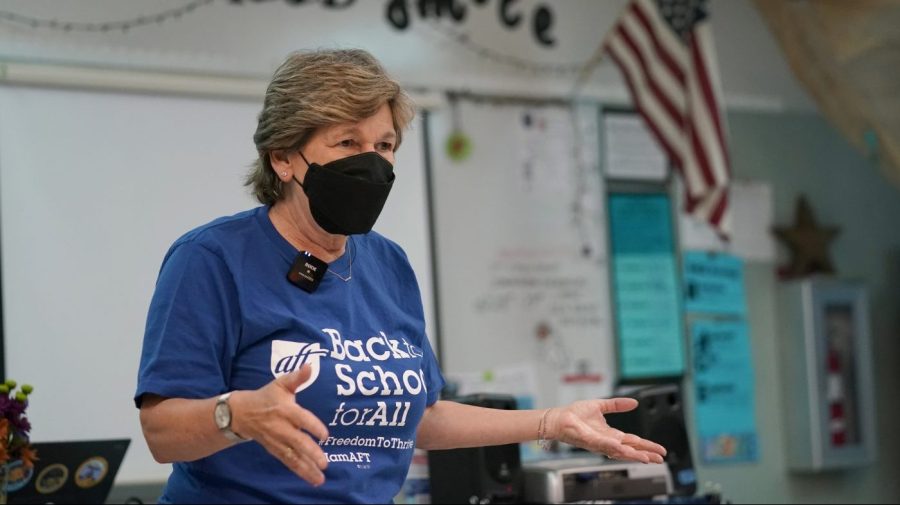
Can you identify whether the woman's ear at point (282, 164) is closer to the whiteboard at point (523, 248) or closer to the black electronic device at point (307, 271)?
the black electronic device at point (307, 271)

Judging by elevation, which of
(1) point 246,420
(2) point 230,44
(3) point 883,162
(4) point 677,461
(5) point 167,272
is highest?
(2) point 230,44

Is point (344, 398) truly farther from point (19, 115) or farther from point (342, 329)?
point (19, 115)

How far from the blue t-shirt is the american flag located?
2.65 m

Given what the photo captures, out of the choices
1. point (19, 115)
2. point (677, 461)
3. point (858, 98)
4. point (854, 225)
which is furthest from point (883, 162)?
point (19, 115)

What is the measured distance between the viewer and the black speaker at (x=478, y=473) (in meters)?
2.90

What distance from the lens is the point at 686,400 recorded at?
4602mm

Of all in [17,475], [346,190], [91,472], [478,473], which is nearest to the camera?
[346,190]

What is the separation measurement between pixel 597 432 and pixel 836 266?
361 cm

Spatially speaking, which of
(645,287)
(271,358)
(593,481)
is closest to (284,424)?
(271,358)

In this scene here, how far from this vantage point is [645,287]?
14.9ft

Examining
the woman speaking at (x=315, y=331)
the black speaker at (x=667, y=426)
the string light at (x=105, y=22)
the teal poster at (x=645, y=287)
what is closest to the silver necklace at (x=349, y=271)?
the woman speaking at (x=315, y=331)

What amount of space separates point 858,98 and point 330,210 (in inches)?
125

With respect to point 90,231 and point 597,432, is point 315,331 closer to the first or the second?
point 597,432

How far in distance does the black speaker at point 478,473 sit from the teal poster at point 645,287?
1.56 metres
